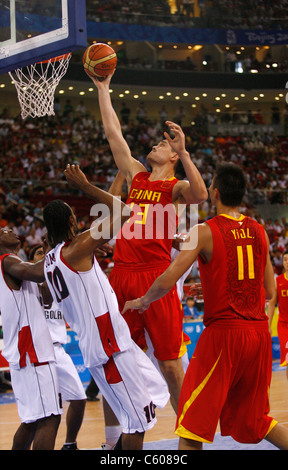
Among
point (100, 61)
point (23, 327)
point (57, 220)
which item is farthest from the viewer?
point (100, 61)

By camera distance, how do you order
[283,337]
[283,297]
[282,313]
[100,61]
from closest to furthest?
[100,61] → [283,337] → [282,313] → [283,297]

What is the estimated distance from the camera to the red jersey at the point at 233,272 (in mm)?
3979

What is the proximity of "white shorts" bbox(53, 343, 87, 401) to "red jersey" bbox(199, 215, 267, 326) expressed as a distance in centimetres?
228

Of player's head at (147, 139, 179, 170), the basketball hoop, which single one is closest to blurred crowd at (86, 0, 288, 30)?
the basketball hoop

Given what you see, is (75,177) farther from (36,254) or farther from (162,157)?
(36,254)

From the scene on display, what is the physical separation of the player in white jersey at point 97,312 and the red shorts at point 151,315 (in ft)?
2.21

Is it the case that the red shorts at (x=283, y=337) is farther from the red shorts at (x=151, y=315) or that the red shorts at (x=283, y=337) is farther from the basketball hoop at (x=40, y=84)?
the basketball hoop at (x=40, y=84)

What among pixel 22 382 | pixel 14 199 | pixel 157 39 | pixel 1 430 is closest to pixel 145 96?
pixel 157 39

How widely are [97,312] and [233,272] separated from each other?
3.31 feet

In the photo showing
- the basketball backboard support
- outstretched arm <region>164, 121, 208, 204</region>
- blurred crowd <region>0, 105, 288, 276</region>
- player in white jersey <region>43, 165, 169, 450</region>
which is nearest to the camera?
player in white jersey <region>43, 165, 169, 450</region>

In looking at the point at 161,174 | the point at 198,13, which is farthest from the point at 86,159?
the point at 161,174

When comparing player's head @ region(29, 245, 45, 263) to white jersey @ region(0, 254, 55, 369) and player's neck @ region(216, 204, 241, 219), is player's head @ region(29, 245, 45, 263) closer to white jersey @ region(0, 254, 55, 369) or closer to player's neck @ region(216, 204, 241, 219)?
white jersey @ region(0, 254, 55, 369)

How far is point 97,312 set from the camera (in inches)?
170

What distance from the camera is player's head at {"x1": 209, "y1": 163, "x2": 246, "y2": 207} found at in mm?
4117
